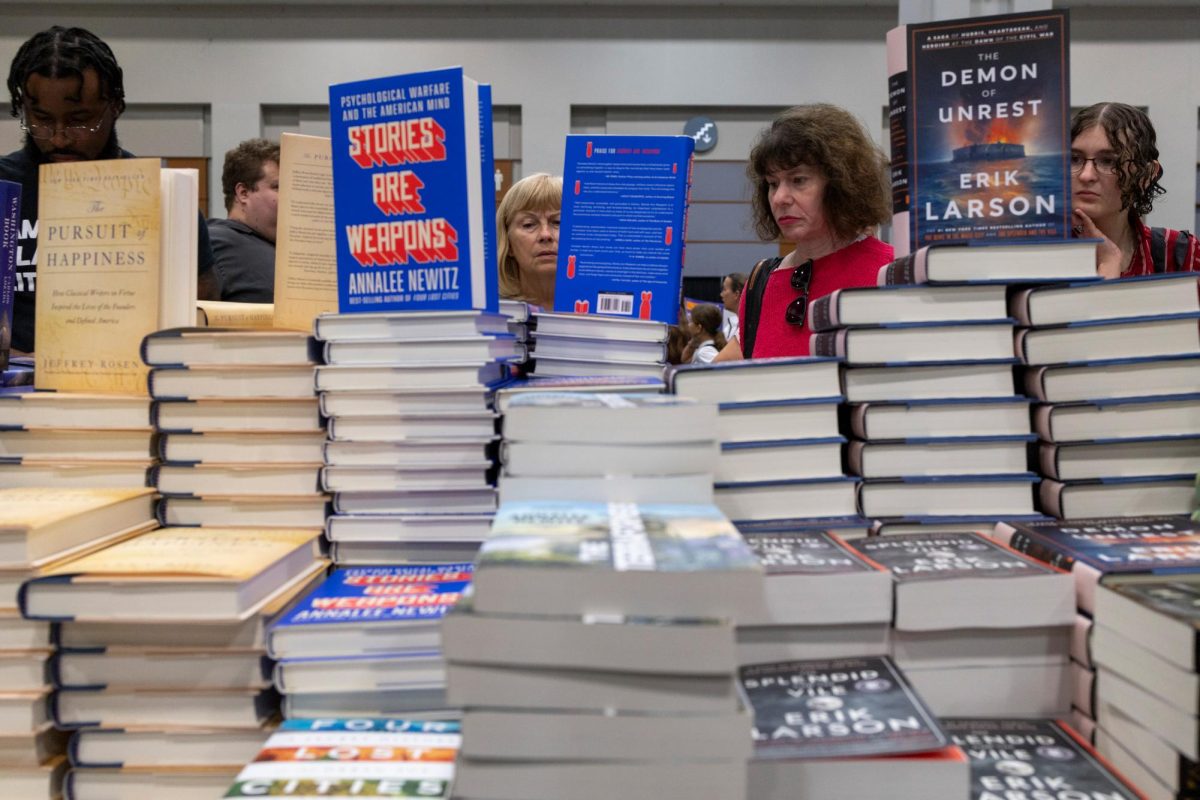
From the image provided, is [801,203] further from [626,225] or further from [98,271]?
[98,271]

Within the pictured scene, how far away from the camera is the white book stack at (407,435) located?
4.75 feet

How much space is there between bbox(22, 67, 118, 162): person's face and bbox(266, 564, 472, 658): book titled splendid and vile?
1.21 meters

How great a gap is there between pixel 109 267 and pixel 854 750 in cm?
141

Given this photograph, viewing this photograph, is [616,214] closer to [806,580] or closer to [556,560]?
[806,580]

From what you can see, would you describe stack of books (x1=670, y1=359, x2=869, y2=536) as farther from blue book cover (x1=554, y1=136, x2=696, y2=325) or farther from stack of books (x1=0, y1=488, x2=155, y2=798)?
stack of books (x1=0, y1=488, x2=155, y2=798)

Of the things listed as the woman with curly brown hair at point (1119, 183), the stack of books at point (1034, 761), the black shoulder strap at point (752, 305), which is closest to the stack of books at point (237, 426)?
the stack of books at point (1034, 761)

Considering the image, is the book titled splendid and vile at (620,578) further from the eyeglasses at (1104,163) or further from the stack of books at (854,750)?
the eyeglasses at (1104,163)

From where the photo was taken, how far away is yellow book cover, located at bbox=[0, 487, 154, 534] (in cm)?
120

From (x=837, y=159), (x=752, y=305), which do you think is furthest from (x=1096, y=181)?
(x=752, y=305)

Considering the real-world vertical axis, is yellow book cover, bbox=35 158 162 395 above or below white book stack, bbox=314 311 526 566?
above

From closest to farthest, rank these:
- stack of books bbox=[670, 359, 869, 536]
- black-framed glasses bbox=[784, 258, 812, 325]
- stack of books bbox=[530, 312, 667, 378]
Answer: stack of books bbox=[670, 359, 869, 536], stack of books bbox=[530, 312, 667, 378], black-framed glasses bbox=[784, 258, 812, 325]

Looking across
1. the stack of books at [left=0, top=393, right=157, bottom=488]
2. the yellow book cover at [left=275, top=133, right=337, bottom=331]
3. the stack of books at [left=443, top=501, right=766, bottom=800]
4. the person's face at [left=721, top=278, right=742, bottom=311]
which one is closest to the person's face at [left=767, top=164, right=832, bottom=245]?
the yellow book cover at [left=275, top=133, right=337, bottom=331]

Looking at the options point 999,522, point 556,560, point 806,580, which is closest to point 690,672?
point 556,560

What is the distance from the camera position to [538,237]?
9.16 ft
